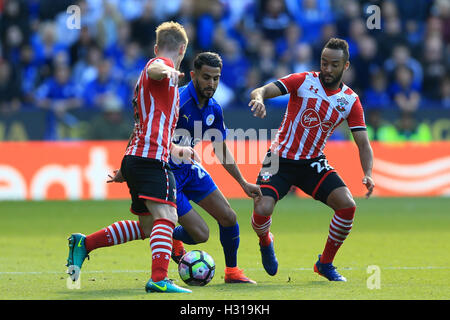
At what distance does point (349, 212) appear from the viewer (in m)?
7.91

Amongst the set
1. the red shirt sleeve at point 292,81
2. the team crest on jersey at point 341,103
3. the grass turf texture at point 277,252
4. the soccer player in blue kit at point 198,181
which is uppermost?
the red shirt sleeve at point 292,81

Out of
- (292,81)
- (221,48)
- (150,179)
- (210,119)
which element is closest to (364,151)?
(292,81)

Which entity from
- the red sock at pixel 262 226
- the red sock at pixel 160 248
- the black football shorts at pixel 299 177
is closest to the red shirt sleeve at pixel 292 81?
the black football shorts at pixel 299 177

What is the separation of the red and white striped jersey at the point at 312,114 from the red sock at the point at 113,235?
1625 millimetres

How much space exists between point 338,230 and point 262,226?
702 millimetres

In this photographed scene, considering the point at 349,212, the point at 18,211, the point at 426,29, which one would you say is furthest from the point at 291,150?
the point at 426,29

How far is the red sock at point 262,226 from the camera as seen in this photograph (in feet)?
26.3

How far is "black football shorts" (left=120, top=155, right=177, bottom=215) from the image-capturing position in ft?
22.0

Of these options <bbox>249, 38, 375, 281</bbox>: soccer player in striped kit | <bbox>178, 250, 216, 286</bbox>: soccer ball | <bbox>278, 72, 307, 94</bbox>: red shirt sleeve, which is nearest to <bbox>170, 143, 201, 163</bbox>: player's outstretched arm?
<bbox>178, 250, 216, 286</bbox>: soccer ball

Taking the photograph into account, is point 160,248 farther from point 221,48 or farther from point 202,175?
point 221,48

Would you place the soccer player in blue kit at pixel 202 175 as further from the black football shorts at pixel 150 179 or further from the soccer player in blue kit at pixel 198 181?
the black football shorts at pixel 150 179

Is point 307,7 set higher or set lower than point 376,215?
higher
